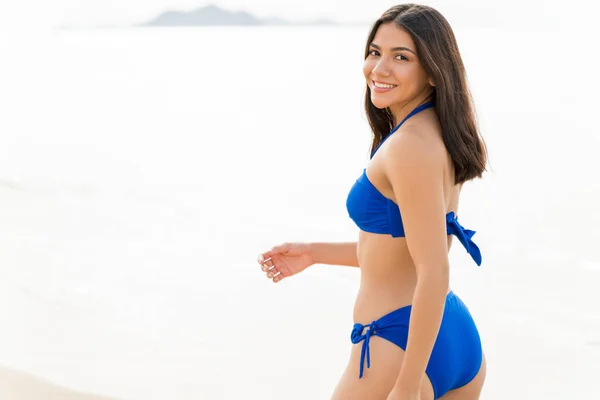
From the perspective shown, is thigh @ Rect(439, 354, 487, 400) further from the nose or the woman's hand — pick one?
the nose

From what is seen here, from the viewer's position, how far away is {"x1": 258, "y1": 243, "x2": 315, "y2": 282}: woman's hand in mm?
2672

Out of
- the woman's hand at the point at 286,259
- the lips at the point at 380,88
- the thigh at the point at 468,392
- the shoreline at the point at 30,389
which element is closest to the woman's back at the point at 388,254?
the lips at the point at 380,88

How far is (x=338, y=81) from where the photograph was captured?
30.3m

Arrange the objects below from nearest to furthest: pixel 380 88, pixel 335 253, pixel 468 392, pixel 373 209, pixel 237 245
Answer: pixel 373 209 < pixel 380 88 < pixel 468 392 < pixel 335 253 < pixel 237 245

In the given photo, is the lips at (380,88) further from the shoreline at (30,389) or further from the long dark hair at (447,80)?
the shoreline at (30,389)

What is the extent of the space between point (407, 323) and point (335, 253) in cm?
56

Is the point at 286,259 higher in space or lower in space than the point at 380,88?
lower

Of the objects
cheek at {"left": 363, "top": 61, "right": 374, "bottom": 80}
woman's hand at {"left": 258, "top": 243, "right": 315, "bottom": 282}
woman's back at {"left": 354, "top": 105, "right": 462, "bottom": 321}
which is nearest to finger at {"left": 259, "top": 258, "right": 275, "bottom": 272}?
woman's hand at {"left": 258, "top": 243, "right": 315, "bottom": 282}

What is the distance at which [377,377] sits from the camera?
2092 millimetres

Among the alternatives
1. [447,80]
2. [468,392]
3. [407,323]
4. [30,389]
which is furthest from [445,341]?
[30,389]

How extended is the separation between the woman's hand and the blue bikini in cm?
51

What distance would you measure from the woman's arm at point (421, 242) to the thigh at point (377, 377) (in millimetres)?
126

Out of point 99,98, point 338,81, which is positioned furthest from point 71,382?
point 338,81

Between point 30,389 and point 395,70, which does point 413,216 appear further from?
point 30,389
